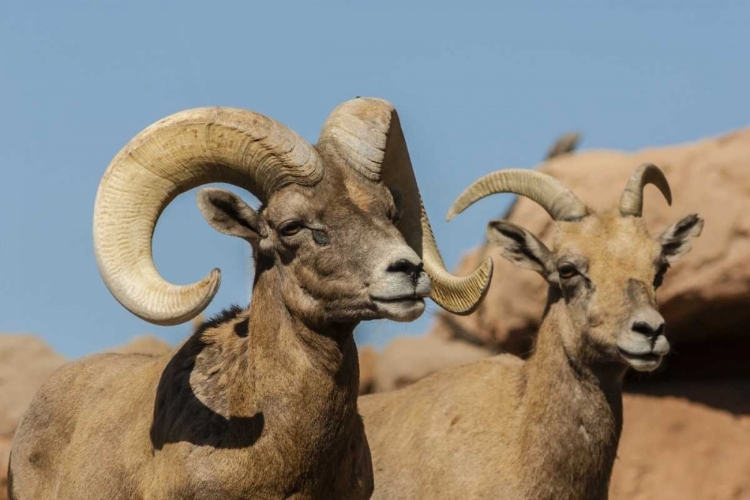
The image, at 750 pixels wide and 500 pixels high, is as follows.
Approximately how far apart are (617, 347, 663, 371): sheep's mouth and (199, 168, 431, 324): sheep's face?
2728 millimetres

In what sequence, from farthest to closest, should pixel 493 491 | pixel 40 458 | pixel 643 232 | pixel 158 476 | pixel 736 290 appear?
pixel 736 290 < pixel 643 232 < pixel 493 491 < pixel 40 458 < pixel 158 476

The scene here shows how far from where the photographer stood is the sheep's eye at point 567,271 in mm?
11426

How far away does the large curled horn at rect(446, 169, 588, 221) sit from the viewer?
474 inches

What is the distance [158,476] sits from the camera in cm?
827

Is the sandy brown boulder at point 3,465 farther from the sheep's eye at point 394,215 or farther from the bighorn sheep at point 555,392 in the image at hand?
the sheep's eye at point 394,215

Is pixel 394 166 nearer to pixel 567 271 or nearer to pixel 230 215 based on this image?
pixel 230 215

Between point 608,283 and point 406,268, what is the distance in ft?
11.3

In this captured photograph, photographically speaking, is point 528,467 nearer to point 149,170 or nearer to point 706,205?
point 149,170

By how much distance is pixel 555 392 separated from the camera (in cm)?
1103

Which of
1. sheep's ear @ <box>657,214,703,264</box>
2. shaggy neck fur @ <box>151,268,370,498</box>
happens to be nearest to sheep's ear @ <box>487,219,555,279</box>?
sheep's ear @ <box>657,214,703,264</box>

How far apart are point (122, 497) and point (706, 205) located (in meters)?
10.2

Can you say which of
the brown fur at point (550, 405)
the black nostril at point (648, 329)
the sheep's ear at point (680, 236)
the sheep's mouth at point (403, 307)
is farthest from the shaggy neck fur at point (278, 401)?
the sheep's ear at point (680, 236)

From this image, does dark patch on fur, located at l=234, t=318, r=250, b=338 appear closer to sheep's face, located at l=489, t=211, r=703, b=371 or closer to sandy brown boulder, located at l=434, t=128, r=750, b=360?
sheep's face, located at l=489, t=211, r=703, b=371

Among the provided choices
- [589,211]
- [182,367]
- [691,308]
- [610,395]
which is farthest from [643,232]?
[691,308]
